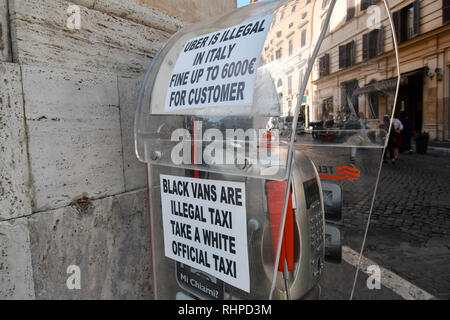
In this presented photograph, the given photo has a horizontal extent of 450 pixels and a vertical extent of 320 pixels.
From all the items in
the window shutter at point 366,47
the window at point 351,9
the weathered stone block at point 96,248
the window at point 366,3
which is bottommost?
the weathered stone block at point 96,248

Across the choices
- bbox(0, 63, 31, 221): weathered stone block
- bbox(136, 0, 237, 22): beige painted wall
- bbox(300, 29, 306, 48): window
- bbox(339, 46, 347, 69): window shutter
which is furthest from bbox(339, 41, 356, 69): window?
bbox(0, 63, 31, 221): weathered stone block

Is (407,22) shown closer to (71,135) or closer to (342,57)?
(342,57)

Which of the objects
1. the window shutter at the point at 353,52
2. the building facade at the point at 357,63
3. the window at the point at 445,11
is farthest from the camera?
the window at the point at 445,11

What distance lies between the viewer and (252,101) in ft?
3.67

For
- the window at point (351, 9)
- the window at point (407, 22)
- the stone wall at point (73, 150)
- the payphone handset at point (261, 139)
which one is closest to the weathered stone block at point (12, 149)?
the stone wall at point (73, 150)

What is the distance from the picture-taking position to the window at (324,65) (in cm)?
132

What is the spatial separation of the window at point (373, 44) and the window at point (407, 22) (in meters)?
15.1

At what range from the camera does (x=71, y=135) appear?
1639mm

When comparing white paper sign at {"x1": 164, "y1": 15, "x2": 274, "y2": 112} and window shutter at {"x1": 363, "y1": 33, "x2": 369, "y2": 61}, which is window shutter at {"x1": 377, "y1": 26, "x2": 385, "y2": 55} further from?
white paper sign at {"x1": 164, "y1": 15, "x2": 274, "y2": 112}

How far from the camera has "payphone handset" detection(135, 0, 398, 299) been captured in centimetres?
114

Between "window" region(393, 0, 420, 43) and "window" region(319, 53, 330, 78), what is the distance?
1550 centimetres

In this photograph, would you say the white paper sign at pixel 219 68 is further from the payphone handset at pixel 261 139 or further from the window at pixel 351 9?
the window at pixel 351 9

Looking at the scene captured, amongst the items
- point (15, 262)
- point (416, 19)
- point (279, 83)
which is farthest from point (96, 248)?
point (416, 19)

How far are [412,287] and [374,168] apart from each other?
1.51 m
